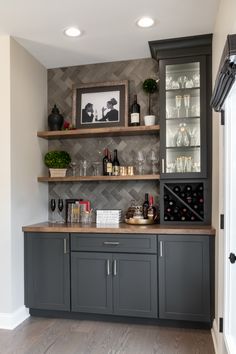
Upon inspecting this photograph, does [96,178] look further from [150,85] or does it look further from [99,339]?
[99,339]

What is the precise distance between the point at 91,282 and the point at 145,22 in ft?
8.62

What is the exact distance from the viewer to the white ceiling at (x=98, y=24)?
2.56m

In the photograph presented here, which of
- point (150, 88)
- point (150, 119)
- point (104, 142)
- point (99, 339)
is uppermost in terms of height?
point (150, 88)

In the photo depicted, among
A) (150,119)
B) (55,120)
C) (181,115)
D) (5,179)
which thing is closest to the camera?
(5,179)

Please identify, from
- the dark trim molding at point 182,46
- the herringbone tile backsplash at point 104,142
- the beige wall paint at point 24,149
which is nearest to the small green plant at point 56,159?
the beige wall paint at point 24,149

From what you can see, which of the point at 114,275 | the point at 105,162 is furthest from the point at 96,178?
the point at 114,275

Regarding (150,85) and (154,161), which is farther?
(154,161)

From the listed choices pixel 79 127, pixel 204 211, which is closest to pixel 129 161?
pixel 79 127

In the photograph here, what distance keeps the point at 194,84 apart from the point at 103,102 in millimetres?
1114

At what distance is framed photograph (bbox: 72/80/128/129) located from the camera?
3.67 metres

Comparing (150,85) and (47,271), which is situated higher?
(150,85)

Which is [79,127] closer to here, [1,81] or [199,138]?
[1,81]

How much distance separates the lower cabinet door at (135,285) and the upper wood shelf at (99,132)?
1.36 metres

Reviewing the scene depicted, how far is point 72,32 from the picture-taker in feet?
9.87
